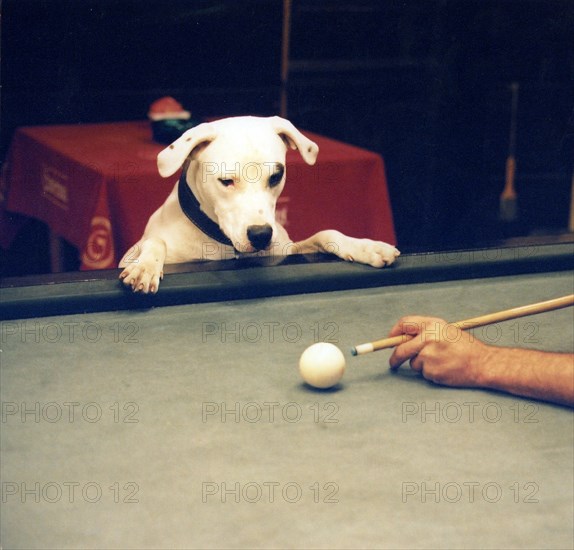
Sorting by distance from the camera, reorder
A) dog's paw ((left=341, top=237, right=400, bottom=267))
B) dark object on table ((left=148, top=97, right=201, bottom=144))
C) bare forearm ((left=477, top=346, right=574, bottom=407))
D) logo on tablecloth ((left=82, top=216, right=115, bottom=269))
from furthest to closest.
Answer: dark object on table ((left=148, top=97, right=201, bottom=144)), logo on tablecloth ((left=82, top=216, right=115, bottom=269)), dog's paw ((left=341, top=237, right=400, bottom=267)), bare forearm ((left=477, top=346, right=574, bottom=407))

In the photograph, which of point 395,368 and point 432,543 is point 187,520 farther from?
point 395,368

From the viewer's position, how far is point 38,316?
1.85m

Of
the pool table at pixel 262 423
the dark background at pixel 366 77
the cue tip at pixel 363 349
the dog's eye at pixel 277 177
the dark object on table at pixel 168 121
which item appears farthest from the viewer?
the dark background at pixel 366 77

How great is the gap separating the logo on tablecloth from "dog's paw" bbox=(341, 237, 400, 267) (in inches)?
40.1

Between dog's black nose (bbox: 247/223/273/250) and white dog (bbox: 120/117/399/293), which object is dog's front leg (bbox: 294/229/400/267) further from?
dog's black nose (bbox: 247/223/273/250)

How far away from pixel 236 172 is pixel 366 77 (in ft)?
7.27

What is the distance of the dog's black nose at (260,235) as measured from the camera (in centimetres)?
237

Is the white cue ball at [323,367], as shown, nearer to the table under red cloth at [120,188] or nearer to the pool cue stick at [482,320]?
the pool cue stick at [482,320]

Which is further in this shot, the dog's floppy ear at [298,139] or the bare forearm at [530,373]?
the dog's floppy ear at [298,139]

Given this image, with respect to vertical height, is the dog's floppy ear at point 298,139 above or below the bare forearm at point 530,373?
above

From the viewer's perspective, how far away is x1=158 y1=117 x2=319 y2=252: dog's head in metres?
2.40

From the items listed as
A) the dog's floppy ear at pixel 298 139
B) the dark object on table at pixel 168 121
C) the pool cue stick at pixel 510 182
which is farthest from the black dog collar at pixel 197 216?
the pool cue stick at pixel 510 182

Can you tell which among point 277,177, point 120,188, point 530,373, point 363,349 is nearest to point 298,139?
point 277,177

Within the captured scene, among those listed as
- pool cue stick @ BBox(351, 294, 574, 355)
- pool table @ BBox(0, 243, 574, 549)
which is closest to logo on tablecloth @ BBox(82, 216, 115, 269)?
pool table @ BBox(0, 243, 574, 549)
